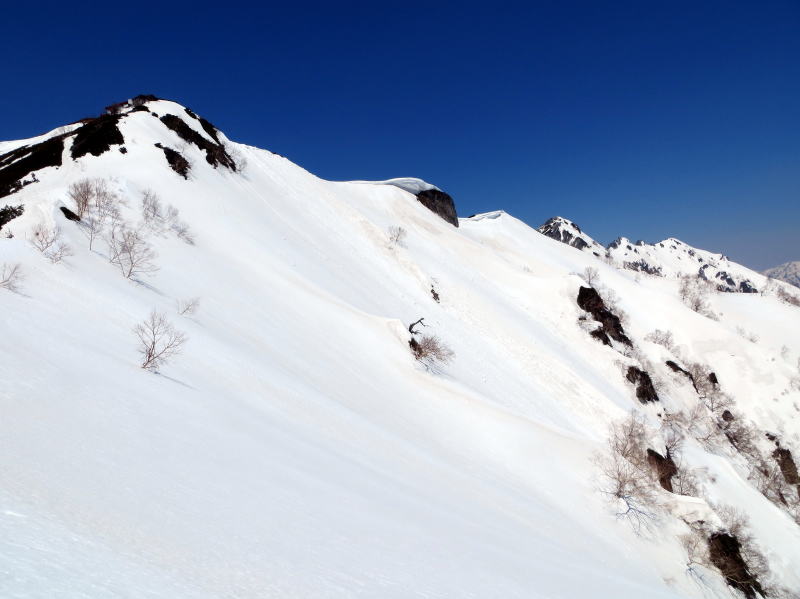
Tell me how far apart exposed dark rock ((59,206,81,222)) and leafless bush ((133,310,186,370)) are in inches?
363

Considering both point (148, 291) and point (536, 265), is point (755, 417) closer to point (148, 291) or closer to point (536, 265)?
point (536, 265)

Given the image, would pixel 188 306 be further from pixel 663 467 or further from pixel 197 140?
pixel 197 140

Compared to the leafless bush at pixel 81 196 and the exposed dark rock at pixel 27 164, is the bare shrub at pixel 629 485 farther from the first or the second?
the exposed dark rock at pixel 27 164

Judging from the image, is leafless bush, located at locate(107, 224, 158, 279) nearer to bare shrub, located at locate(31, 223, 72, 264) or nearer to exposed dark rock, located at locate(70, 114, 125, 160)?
bare shrub, located at locate(31, 223, 72, 264)

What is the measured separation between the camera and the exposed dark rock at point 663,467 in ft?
76.7

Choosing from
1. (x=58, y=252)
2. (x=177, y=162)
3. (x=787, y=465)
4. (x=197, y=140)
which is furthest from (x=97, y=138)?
(x=787, y=465)

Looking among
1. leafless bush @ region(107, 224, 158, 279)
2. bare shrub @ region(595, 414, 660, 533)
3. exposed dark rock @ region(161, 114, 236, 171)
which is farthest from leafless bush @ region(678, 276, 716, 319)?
leafless bush @ region(107, 224, 158, 279)

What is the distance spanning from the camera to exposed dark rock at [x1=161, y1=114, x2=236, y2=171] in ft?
120

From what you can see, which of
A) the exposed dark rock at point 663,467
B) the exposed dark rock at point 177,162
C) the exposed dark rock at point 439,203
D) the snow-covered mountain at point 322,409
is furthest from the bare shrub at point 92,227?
the exposed dark rock at point 439,203

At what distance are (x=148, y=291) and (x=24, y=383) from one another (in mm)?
10733

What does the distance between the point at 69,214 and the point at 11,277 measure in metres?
8.93

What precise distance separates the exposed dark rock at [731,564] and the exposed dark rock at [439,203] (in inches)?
2040

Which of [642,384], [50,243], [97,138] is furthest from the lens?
[642,384]

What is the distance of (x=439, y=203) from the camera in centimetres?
6694
